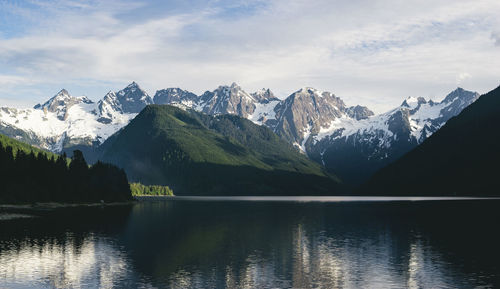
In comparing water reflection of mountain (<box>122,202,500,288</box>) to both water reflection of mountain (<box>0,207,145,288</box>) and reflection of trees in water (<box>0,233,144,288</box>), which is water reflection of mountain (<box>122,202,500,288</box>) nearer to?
reflection of trees in water (<box>0,233,144,288</box>)

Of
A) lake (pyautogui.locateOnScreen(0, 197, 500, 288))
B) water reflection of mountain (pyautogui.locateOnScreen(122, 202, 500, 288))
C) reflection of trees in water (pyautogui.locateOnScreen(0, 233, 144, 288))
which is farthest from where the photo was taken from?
water reflection of mountain (pyautogui.locateOnScreen(122, 202, 500, 288))

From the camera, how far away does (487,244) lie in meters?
90.7

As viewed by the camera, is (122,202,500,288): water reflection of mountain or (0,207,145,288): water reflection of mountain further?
(122,202,500,288): water reflection of mountain

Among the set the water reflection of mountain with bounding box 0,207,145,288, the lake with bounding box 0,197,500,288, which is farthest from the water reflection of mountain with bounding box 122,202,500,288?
the water reflection of mountain with bounding box 0,207,145,288

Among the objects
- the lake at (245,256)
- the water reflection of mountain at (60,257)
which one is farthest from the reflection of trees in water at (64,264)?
the lake at (245,256)

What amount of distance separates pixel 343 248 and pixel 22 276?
169 feet

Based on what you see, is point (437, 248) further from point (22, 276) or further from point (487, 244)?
point (22, 276)

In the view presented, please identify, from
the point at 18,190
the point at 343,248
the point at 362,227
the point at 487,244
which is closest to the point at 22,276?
the point at 343,248

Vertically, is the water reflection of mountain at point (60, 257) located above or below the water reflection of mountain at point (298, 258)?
above

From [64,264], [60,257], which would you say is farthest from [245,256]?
[60,257]

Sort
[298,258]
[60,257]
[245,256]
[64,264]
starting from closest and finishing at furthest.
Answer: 1. [64,264]
2. [60,257]
3. [298,258]
4. [245,256]

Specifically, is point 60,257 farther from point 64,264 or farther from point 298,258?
point 298,258

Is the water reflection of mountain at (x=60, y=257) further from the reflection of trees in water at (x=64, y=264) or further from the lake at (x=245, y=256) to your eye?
the lake at (x=245, y=256)

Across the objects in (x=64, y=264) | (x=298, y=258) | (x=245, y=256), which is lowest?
(x=298, y=258)
